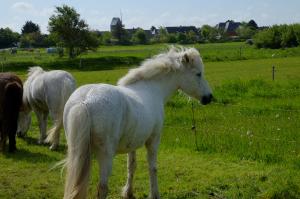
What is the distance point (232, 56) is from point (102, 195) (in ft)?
148

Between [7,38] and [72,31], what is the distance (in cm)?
4703

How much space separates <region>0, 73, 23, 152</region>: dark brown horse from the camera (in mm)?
8945

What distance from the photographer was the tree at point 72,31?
1886 inches

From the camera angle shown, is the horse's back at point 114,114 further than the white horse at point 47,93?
No

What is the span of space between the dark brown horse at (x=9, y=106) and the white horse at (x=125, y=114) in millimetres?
3626

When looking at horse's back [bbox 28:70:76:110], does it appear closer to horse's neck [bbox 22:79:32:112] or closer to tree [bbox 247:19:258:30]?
horse's neck [bbox 22:79:32:112]

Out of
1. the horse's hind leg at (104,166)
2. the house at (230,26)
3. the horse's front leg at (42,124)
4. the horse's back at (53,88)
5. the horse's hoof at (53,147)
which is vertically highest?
the house at (230,26)

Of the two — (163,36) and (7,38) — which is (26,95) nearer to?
(7,38)

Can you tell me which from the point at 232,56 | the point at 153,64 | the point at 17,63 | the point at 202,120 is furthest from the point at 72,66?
the point at 153,64

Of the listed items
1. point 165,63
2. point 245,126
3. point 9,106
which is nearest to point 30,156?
point 9,106

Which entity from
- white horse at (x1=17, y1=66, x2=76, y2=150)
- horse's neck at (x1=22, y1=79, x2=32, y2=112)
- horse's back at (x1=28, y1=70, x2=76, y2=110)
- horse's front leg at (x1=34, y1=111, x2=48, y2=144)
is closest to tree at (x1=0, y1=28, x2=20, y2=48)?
horse's neck at (x1=22, y1=79, x2=32, y2=112)

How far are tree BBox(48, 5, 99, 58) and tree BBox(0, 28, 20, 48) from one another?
143 feet

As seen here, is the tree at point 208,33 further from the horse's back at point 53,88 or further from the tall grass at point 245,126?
the horse's back at point 53,88

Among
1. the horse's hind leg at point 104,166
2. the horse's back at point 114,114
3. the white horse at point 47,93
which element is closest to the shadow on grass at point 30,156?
the white horse at point 47,93
